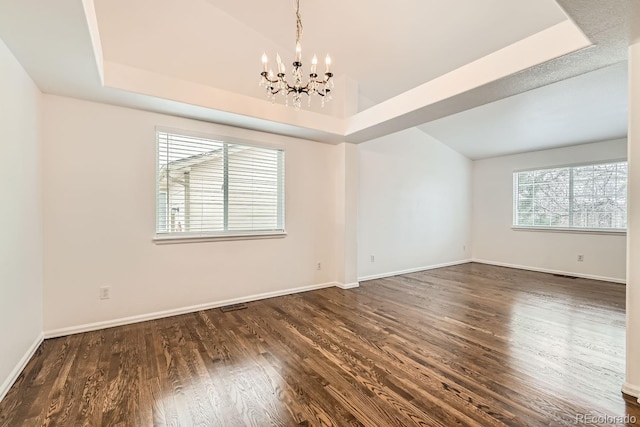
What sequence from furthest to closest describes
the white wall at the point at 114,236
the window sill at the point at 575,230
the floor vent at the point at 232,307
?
the window sill at the point at 575,230
the floor vent at the point at 232,307
the white wall at the point at 114,236

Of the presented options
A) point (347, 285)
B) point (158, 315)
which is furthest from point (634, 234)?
point (158, 315)

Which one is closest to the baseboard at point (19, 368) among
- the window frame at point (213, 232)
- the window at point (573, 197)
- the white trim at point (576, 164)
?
the window frame at point (213, 232)

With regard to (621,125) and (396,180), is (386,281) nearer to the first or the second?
(396,180)

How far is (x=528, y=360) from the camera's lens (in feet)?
7.62

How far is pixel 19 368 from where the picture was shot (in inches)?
84.0

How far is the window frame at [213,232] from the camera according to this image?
3.25 metres

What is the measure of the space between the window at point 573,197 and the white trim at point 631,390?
4476 millimetres

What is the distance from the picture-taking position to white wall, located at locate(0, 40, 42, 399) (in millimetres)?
1941

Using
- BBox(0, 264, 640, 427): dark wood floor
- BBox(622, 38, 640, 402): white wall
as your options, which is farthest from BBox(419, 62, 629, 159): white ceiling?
BBox(0, 264, 640, 427): dark wood floor

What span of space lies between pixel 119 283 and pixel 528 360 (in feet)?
13.2

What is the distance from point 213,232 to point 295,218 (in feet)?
4.05

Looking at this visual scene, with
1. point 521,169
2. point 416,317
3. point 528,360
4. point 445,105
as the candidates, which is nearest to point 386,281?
point 416,317

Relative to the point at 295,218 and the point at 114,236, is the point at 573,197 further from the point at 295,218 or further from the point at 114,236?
the point at 114,236

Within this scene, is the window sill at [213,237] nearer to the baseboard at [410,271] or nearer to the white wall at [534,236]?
the baseboard at [410,271]
